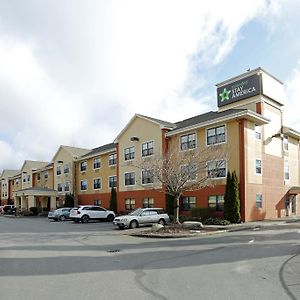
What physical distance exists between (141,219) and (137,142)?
1501 centimetres

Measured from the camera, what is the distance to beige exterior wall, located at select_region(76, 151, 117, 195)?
160 ft

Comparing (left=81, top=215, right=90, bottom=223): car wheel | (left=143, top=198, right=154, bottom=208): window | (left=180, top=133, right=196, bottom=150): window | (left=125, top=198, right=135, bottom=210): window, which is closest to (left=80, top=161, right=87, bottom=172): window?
(left=125, top=198, right=135, bottom=210): window

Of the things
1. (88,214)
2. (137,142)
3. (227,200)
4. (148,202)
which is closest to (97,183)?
(137,142)

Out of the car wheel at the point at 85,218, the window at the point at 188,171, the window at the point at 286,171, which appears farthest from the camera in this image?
the window at the point at 286,171

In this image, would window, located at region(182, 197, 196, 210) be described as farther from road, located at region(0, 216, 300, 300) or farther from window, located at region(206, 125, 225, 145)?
road, located at region(0, 216, 300, 300)

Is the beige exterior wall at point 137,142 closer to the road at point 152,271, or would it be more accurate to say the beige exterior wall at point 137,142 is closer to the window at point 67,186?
the window at point 67,186

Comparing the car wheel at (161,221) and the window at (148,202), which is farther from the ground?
the window at (148,202)

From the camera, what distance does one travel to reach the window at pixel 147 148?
39.0 m

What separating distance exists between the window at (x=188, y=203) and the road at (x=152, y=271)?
1724 centimetres

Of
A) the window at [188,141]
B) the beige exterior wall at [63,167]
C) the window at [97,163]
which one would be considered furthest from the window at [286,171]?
the beige exterior wall at [63,167]

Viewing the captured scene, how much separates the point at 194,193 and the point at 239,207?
5.32m

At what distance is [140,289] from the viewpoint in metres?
8.30

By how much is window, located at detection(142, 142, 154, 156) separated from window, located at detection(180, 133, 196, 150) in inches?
165

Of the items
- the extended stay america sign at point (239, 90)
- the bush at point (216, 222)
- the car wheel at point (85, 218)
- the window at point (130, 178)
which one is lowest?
the car wheel at point (85, 218)
